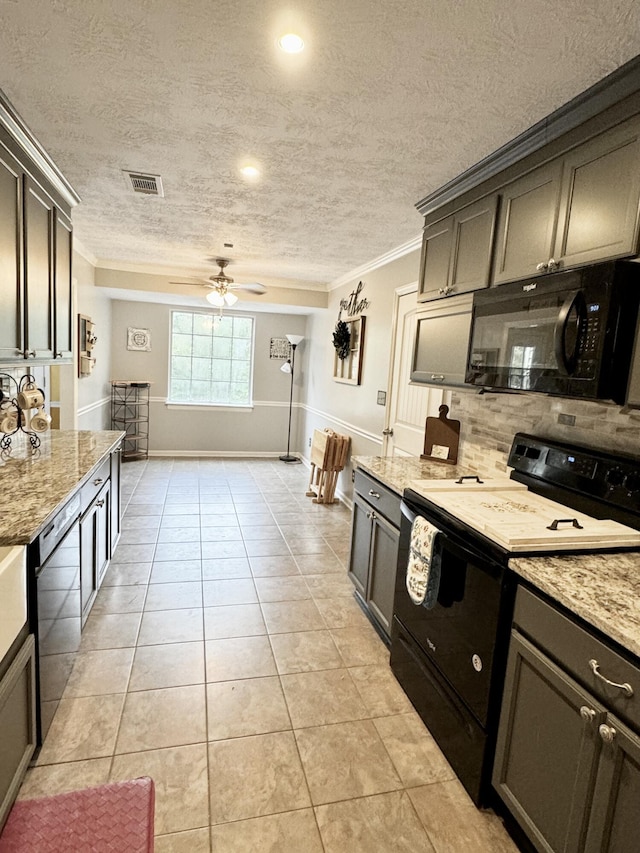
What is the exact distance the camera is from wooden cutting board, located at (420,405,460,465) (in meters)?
2.87

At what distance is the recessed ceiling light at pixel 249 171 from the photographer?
7.97ft

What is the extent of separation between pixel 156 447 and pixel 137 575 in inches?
156

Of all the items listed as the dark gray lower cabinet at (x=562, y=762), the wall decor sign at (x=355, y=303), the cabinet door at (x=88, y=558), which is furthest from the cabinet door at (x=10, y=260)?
the wall decor sign at (x=355, y=303)

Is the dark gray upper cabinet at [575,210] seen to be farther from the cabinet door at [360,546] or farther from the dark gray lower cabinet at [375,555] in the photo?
the cabinet door at [360,546]

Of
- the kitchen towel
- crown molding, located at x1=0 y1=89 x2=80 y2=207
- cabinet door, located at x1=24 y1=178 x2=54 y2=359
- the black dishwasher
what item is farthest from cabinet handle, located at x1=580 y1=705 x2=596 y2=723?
crown molding, located at x1=0 y1=89 x2=80 y2=207

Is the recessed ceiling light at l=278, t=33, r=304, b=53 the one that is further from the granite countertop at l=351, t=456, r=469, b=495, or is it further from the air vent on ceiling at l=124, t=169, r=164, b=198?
the granite countertop at l=351, t=456, r=469, b=495

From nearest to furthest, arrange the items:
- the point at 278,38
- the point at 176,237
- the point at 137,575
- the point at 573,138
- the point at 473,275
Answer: the point at 278,38 → the point at 573,138 → the point at 473,275 → the point at 137,575 → the point at 176,237

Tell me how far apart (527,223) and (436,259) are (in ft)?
2.37

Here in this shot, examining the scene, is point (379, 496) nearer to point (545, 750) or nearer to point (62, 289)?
point (545, 750)

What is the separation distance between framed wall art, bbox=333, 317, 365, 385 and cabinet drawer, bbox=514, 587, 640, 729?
11.4 ft

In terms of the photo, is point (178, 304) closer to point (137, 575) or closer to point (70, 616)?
point (137, 575)

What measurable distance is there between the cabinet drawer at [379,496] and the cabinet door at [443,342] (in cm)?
65

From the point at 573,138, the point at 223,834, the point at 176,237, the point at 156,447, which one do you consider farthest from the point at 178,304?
the point at 223,834

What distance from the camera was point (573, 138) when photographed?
1.69 m
